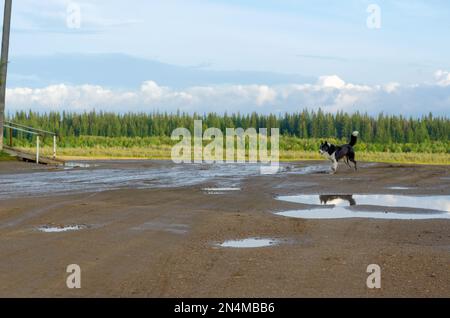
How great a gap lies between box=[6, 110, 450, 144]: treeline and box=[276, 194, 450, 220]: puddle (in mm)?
77168

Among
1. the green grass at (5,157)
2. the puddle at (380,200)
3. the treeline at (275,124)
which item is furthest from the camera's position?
the treeline at (275,124)

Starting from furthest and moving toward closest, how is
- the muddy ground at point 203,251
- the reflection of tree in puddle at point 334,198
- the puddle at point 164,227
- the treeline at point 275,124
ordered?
the treeline at point 275,124
the reflection of tree in puddle at point 334,198
the puddle at point 164,227
the muddy ground at point 203,251

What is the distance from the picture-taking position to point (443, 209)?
1702 cm

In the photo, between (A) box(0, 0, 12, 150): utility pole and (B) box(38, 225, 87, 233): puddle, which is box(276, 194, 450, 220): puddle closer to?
(B) box(38, 225, 87, 233): puddle

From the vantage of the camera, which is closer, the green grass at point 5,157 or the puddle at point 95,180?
the puddle at point 95,180

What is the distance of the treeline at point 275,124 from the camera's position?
326 ft

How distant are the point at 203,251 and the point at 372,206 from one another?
779cm

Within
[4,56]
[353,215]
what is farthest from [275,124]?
[353,215]

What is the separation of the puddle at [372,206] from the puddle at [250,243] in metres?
3.38

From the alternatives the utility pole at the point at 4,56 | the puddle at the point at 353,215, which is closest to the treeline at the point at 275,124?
the utility pole at the point at 4,56

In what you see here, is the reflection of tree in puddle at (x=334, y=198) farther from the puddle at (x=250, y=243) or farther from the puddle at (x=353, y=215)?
the puddle at (x=250, y=243)

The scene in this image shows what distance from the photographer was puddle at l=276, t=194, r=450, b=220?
1542cm
